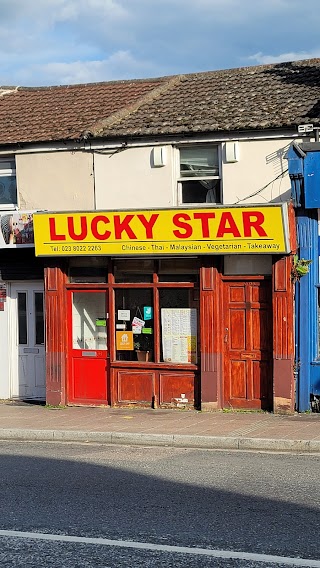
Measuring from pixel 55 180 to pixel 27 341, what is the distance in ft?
11.9

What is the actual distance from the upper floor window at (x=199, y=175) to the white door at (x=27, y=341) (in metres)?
3.92

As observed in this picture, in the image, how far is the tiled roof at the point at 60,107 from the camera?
699 inches

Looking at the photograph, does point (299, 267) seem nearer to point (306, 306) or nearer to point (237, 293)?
point (306, 306)

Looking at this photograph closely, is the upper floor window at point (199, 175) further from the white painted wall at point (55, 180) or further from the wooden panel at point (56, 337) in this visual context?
the wooden panel at point (56, 337)

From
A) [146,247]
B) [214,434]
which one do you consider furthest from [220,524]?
[146,247]

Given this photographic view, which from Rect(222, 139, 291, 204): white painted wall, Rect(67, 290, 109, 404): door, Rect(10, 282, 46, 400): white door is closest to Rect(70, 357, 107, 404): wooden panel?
Rect(67, 290, 109, 404): door

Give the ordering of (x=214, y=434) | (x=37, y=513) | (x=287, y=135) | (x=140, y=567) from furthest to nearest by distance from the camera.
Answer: (x=287, y=135) < (x=214, y=434) < (x=37, y=513) < (x=140, y=567)

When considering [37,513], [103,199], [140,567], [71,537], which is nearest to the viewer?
[140,567]

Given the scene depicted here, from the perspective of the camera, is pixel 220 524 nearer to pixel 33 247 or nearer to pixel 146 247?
pixel 146 247

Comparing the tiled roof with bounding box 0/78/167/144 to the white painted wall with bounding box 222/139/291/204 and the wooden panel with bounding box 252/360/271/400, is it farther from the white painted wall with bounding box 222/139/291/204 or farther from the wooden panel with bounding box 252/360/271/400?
the wooden panel with bounding box 252/360/271/400

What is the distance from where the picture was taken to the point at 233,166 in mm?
16203

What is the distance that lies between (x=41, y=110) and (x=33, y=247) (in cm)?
357

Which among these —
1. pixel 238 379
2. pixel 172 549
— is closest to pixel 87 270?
pixel 238 379

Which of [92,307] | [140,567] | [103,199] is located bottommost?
[140,567]
